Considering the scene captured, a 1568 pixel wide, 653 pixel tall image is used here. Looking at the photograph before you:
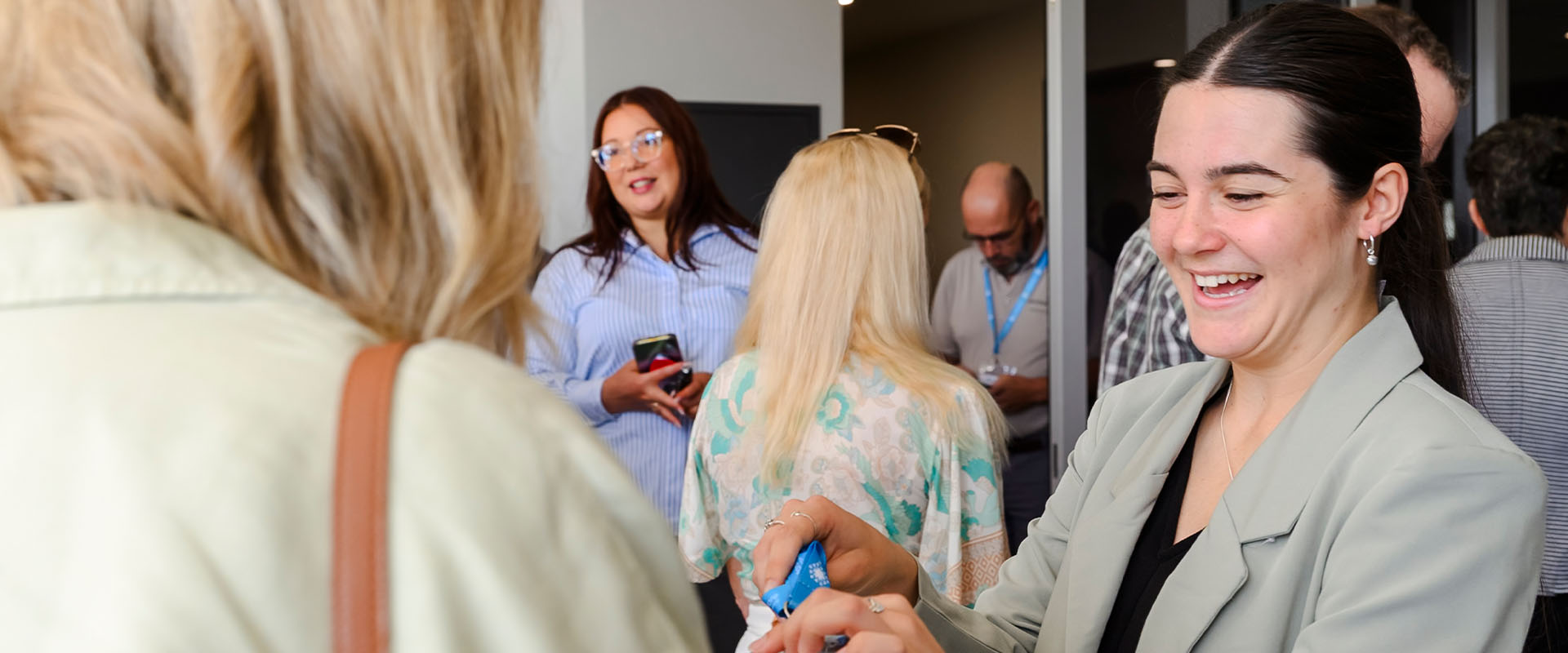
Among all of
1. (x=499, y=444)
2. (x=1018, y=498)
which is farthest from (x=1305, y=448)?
(x=1018, y=498)

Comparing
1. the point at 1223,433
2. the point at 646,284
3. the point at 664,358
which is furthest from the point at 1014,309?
the point at 1223,433

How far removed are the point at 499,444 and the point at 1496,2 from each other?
5584 mm

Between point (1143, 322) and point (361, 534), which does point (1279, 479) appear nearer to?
point (361, 534)

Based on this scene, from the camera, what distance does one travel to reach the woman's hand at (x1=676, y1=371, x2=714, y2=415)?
327 cm

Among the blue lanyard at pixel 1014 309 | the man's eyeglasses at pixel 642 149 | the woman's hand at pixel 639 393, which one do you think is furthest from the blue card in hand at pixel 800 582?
the blue lanyard at pixel 1014 309

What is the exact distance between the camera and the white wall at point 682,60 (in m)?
5.16

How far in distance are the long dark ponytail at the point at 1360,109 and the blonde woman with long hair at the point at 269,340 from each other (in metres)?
1.14

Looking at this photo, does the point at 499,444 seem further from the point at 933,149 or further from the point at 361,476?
the point at 933,149

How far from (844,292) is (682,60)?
306 centimetres

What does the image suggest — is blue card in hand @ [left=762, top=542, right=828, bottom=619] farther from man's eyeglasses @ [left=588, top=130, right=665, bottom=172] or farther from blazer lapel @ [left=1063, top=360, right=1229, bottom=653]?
man's eyeglasses @ [left=588, top=130, right=665, bottom=172]

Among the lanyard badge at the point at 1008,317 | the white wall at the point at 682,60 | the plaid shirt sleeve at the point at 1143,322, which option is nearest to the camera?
the plaid shirt sleeve at the point at 1143,322

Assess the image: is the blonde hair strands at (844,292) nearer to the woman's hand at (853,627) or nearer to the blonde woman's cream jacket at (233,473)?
the woman's hand at (853,627)

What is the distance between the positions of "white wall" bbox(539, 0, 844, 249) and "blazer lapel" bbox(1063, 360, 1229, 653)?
12.2 ft

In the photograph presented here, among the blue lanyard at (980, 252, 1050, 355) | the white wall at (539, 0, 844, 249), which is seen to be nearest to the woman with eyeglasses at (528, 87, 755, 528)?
the blue lanyard at (980, 252, 1050, 355)
